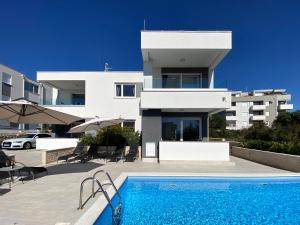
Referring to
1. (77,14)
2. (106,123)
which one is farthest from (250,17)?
(77,14)

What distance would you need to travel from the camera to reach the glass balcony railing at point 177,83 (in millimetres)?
18000

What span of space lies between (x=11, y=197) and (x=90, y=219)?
3.48 m

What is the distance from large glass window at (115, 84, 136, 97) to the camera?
92.9 feet

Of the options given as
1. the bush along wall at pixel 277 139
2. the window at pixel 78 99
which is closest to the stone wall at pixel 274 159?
the bush along wall at pixel 277 139

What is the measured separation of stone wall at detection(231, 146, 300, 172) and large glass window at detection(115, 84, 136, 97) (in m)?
12.4

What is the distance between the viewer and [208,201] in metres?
9.49

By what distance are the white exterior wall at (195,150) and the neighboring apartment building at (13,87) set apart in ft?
102

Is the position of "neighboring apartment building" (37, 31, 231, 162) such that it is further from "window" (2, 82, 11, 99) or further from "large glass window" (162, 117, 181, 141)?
"window" (2, 82, 11, 99)

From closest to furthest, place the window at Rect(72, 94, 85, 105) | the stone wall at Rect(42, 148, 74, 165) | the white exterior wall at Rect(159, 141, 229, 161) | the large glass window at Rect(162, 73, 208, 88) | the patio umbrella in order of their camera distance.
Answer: the patio umbrella < the stone wall at Rect(42, 148, 74, 165) < the white exterior wall at Rect(159, 141, 229, 161) < the large glass window at Rect(162, 73, 208, 88) < the window at Rect(72, 94, 85, 105)

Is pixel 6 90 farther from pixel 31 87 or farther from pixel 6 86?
pixel 31 87

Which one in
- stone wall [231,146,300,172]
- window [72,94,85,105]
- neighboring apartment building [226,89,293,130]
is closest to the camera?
stone wall [231,146,300,172]

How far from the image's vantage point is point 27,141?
89.4 ft

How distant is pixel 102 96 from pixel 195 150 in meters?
14.1


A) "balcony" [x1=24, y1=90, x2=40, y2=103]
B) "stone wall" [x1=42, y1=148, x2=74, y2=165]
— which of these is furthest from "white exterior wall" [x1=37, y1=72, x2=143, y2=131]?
"balcony" [x1=24, y1=90, x2=40, y2=103]
